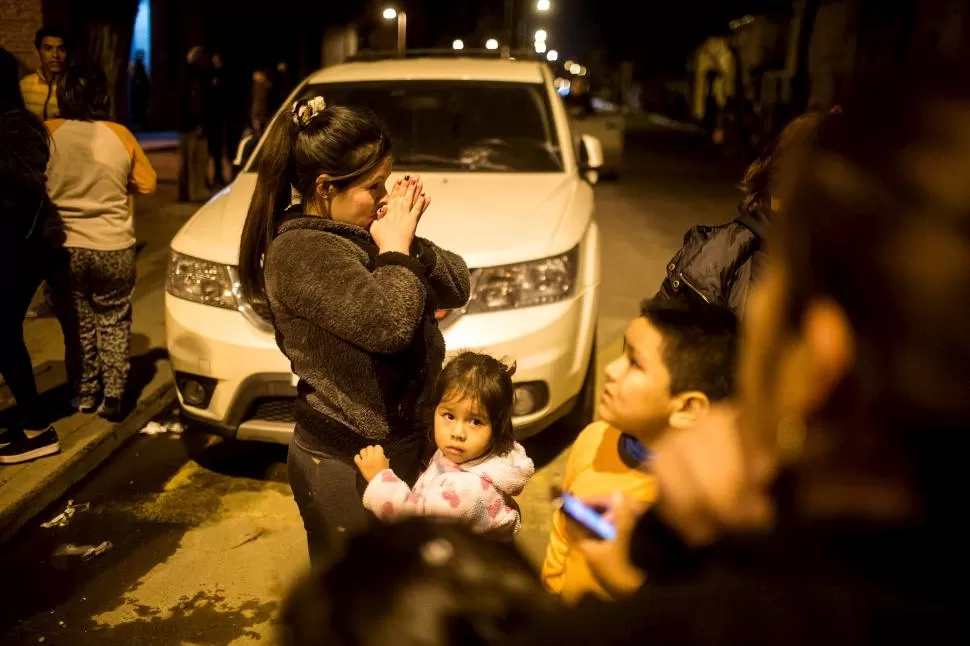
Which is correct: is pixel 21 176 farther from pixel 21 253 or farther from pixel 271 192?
pixel 271 192

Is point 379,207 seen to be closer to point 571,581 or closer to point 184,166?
point 571,581

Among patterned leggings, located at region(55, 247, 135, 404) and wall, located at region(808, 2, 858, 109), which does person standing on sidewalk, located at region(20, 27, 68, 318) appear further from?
wall, located at region(808, 2, 858, 109)

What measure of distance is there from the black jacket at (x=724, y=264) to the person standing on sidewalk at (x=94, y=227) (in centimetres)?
315

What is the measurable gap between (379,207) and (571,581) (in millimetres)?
1061

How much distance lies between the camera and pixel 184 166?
1195 centimetres

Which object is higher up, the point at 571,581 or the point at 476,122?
the point at 476,122

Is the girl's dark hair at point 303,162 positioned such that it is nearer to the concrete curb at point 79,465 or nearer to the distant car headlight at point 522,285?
the distant car headlight at point 522,285

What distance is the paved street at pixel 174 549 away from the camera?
3377 mm

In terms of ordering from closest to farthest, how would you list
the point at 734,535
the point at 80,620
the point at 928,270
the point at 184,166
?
1. the point at 928,270
2. the point at 734,535
3. the point at 80,620
4. the point at 184,166

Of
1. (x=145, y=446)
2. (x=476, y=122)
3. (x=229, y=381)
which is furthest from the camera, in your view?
(x=476, y=122)

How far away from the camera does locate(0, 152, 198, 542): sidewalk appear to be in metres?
4.20

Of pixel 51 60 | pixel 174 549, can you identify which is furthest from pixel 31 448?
pixel 51 60

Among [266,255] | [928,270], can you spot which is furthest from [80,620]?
[928,270]

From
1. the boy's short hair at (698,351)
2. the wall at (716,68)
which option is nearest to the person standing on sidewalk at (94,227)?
the boy's short hair at (698,351)
